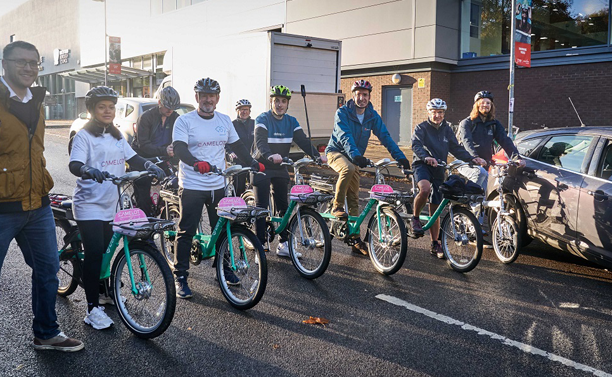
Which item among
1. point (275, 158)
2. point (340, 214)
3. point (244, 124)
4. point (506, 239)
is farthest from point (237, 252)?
point (244, 124)

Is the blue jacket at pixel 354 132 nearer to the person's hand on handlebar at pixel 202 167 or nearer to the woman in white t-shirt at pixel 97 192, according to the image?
the person's hand on handlebar at pixel 202 167

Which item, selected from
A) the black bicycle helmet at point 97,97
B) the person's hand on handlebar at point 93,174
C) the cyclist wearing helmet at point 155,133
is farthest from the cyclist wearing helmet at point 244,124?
the person's hand on handlebar at point 93,174

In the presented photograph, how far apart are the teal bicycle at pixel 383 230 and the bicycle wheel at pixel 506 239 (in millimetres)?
1338

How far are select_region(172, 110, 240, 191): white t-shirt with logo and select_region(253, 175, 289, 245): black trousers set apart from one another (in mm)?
1167

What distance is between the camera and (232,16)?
28219mm

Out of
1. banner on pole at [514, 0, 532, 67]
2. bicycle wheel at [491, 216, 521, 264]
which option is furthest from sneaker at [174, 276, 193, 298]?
banner on pole at [514, 0, 532, 67]

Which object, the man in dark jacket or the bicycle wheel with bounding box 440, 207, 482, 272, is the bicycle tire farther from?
the bicycle wheel with bounding box 440, 207, 482, 272

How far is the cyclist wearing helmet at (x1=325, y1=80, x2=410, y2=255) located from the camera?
6.63 meters

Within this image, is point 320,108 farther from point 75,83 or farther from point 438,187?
point 75,83

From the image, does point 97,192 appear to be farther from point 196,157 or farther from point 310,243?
point 310,243

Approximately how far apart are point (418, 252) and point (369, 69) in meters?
16.9

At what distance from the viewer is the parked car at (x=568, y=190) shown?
5.39 meters

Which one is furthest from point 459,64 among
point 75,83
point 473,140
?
point 75,83

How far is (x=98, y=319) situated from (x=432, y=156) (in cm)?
402
